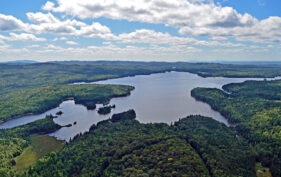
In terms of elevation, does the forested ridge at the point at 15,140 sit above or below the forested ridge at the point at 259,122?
below

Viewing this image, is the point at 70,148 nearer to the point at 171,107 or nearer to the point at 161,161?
the point at 161,161

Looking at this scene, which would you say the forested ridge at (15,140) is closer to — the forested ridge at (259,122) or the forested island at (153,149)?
the forested island at (153,149)

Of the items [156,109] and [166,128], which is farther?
[156,109]

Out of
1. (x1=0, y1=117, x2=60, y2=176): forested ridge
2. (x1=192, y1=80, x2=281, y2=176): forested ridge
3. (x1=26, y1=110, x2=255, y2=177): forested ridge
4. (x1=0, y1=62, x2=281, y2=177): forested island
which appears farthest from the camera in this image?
(x1=192, y1=80, x2=281, y2=176): forested ridge

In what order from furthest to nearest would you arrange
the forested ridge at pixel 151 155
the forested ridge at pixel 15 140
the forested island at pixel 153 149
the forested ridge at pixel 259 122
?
the forested ridge at pixel 259 122, the forested ridge at pixel 15 140, the forested island at pixel 153 149, the forested ridge at pixel 151 155

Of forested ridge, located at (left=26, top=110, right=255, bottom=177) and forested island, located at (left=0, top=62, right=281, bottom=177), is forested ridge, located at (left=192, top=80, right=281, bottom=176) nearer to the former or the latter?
forested island, located at (left=0, top=62, right=281, bottom=177)

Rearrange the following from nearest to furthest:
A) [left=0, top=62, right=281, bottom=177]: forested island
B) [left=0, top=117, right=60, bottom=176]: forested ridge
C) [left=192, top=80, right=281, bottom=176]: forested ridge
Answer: [left=0, top=62, right=281, bottom=177]: forested island → [left=0, top=117, right=60, bottom=176]: forested ridge → [left=192, top=80, right=281, bottom=176]: forested ridge

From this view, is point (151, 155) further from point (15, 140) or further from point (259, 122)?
point (259, 122)

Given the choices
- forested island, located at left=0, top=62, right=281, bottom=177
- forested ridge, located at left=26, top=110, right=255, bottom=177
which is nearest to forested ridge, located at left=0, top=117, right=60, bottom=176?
forested island, located at left=0, top=62, right=281, bottom=177

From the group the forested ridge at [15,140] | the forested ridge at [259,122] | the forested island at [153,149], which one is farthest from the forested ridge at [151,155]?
the forested ridge at [15,140]

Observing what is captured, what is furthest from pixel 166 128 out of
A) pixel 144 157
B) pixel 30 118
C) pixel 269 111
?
pixel 30 118

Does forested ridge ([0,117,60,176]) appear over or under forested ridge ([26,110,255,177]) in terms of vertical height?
under
